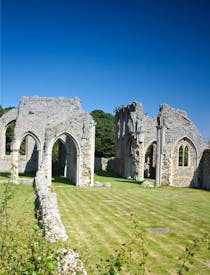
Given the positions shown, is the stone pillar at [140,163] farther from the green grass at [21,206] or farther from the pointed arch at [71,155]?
the green grass at [21,206]

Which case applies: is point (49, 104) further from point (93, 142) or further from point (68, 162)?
point (93, 142)

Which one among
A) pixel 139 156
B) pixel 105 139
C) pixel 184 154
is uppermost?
pixel 105 139

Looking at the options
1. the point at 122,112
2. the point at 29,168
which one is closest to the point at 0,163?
the point at 29,168

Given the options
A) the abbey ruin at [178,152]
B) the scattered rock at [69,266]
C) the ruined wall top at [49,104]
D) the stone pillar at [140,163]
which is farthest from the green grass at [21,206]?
the stone pillar at [140,163]

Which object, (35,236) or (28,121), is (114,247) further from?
(28,121)

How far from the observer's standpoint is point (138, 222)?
11.5m

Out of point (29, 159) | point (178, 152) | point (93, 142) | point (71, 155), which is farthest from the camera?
point (29, 159)

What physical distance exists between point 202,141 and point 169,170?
3.80m

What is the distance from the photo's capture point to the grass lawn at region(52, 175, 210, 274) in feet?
26.3

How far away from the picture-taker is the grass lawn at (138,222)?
8016 mm

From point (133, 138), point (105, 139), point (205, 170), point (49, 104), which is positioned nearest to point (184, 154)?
point (205, 170)

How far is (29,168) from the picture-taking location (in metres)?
35.8

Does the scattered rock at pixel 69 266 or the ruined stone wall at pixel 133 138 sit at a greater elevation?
the ruined stone wall at pixel 133 138

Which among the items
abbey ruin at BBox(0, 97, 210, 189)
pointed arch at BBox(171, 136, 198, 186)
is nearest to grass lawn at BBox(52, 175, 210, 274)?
abbey ruin at BBox(0, 97, 210, 189)
